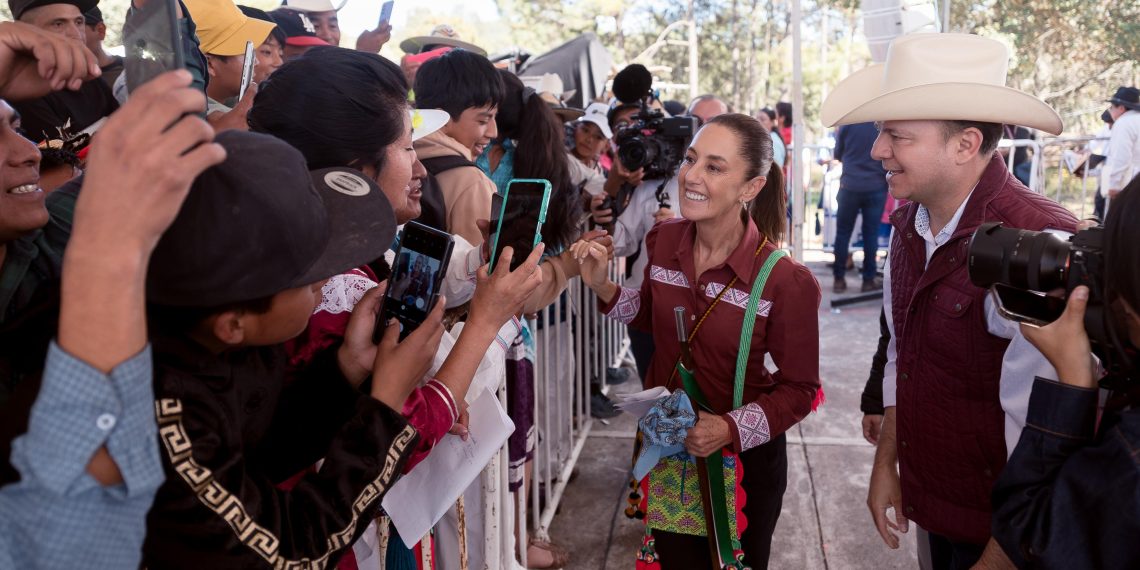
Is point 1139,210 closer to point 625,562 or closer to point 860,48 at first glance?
point 625,562

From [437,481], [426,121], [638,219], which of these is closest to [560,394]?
[638,219]

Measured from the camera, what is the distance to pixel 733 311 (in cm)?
263

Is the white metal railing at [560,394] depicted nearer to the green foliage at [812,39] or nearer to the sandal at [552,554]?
the sandal at [552,554]

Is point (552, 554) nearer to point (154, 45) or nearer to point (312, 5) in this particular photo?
point (154, 45)

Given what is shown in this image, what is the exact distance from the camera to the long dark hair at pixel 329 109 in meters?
1.84

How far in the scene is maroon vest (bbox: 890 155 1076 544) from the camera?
81.2 inches

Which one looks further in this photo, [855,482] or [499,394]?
[855,482]

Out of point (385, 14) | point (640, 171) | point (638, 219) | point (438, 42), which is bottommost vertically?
point (638, 219)

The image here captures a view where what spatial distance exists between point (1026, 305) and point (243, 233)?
60.2 inches

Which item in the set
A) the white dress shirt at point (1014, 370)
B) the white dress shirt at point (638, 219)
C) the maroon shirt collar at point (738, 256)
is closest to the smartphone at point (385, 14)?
the white dress shirt at point (638, 219)

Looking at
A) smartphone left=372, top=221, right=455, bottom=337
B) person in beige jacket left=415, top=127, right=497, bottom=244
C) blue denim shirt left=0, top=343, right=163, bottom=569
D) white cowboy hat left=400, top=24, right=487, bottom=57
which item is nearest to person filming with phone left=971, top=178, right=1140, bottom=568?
smartphone left=372, top=221, right=455, bottom=337

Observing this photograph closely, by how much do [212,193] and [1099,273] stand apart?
5.01ft

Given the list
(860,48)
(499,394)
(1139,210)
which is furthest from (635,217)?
(860,48)

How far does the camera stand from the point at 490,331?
1683mm
